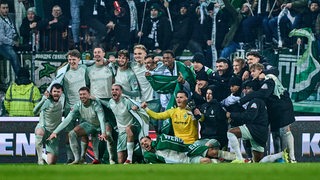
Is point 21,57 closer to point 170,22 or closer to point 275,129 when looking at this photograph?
point 170,22

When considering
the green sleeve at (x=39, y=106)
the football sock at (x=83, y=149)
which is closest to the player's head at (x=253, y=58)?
the football sock at (x=83, y=149)

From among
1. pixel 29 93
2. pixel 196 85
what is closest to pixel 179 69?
pixel 196 85

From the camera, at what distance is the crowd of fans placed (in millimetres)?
19750

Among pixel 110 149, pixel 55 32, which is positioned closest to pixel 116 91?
pixel 110 149

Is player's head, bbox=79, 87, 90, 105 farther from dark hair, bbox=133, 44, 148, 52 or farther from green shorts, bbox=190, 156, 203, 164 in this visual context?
green shorts, bbox=190, 156, 203, 164

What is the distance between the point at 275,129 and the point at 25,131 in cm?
499

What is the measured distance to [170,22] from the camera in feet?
65.7

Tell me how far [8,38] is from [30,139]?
82.6 inches

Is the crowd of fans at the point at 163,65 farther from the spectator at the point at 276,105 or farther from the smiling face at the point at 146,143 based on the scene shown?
the smiling face at the point at 146,143

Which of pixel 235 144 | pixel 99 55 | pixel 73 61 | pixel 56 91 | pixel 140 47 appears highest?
pixel 140 47

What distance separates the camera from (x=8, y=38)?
20.3 m

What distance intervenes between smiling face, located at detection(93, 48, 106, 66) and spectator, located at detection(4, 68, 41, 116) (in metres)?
1.34

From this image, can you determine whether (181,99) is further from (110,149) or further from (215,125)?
(110,149)

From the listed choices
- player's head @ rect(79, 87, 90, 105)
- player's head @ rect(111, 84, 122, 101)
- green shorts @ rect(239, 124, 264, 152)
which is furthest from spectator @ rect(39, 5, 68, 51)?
green shorts @ rect(239, 124, 264, 152)
